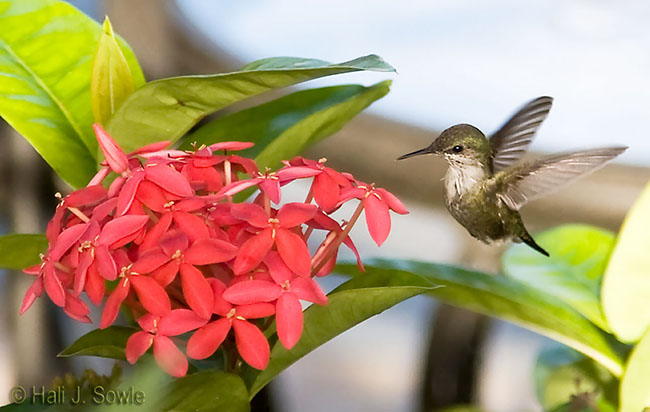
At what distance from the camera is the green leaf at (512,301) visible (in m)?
0.56

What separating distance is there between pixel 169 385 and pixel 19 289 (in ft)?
2.79

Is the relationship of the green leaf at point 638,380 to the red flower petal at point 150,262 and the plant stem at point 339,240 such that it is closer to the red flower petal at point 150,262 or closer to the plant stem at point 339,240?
the plant stem at point 339,240

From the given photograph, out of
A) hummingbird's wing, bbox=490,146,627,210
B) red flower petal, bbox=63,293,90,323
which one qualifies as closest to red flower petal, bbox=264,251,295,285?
red flower petal, bbox=63,293,90,323

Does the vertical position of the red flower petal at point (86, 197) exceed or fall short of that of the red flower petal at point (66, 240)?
it exceeds it

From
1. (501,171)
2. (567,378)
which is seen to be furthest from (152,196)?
(567,378)

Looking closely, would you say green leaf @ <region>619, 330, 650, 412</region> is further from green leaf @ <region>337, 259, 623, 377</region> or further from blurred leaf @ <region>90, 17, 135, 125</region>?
blurred leaf @ <region>90, 17, 135, 125</region>

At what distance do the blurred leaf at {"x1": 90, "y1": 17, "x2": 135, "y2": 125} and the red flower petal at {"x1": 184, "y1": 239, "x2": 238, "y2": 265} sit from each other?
0.59 ft

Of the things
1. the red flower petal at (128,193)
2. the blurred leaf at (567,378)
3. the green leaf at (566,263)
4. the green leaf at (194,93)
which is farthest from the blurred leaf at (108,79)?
the blurred leaf at (567,378)

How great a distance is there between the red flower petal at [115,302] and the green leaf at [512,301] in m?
A: 0.22

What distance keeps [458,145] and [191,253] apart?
180mm

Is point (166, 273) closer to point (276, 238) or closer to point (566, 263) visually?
point (276, 238)

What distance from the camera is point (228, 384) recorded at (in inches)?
17.0

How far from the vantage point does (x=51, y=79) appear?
52cm

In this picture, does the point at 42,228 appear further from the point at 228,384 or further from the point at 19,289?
the point at 228,384
